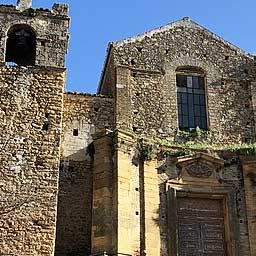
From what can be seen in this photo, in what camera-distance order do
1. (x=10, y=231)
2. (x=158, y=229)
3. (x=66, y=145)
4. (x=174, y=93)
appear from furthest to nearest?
(x=174, y=93) → (x=66, y=145) → (x=158, y=229) → (x=10, y=231)

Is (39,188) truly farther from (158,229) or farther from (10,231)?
(158,229)

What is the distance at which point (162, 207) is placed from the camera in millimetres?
16828

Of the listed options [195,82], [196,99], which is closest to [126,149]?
[196,99]

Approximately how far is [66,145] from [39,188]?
95.1 inches

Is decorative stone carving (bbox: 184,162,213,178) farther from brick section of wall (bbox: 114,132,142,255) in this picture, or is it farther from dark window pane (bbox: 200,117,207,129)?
dark window pane (bbox: 200,117,207,129)

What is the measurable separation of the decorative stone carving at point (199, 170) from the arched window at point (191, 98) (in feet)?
6.48

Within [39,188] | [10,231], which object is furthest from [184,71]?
[10,231]

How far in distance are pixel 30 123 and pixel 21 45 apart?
12.3 feet

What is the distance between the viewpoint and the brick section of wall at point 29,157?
49.9 ft

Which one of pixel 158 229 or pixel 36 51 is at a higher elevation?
pixel 36 51

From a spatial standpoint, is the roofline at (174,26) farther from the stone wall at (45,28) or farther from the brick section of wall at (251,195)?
the brick section of wall at (251,195)

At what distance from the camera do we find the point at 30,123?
16.8 metres

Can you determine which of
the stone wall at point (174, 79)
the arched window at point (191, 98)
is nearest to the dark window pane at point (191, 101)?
the arched window at point (191, 98)

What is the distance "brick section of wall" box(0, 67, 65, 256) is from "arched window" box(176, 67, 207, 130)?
440 centimetres
